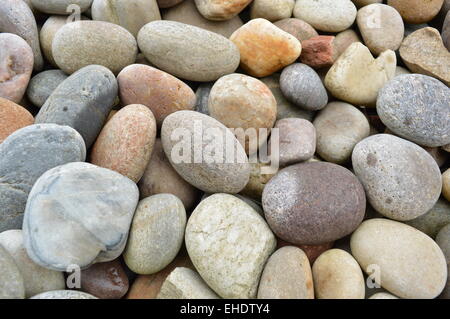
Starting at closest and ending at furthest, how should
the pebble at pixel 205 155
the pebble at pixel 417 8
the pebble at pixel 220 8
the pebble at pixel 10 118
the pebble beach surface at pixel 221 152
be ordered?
the pebble beach surface at pixel 221 152 < the pebble at pixel 205 155 < the pebble at pixel 10 118 < the pebble at pixel 220 8 < the pebble at pixel 417 8

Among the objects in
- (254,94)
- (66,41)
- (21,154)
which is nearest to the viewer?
(21,154)

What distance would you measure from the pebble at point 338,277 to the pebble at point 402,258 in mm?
68

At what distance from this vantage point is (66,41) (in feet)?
5.00

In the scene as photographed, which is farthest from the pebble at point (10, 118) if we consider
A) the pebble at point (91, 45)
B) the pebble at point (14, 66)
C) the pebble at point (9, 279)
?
the pebble at point (9, 279)

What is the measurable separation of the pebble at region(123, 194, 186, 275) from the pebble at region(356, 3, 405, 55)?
1.21 m

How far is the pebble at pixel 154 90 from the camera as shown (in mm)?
1468

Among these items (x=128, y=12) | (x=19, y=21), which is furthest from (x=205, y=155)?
(x=19, y=21)

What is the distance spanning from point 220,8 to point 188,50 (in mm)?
287

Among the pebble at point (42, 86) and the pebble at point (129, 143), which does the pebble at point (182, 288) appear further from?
the pebble at point (42, 86)

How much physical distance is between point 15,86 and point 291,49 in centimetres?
117

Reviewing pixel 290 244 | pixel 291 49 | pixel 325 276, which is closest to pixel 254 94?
pixel 291 49

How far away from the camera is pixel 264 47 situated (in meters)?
1.57

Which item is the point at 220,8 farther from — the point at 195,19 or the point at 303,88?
the point at 303,88
